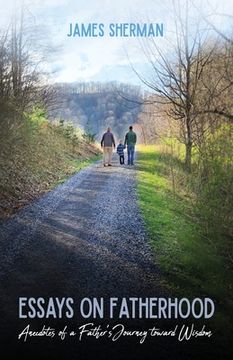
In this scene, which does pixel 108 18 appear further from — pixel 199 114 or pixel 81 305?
pixel 199 114

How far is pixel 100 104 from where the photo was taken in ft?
11.9

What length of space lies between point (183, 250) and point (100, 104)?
4.39 feet

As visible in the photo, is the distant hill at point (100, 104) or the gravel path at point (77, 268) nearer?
the gravel path at point (77, 268)

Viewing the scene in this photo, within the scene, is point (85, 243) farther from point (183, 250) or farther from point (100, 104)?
point (100, 104)

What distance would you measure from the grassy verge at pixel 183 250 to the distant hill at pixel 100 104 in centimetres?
105

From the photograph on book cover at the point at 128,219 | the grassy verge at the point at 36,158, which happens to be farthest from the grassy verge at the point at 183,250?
the grassy verge at the point at 36,158

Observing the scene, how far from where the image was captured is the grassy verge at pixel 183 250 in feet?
10.1

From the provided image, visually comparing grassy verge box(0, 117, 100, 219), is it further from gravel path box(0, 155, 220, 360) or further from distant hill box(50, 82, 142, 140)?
distant hill box(50, 82, 142, 140)

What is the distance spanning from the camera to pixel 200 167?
5055 millimetres

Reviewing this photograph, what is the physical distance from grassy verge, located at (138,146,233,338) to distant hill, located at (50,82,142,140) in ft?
3.46

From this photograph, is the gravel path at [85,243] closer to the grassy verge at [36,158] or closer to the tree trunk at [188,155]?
the grassy verge at [36,158]

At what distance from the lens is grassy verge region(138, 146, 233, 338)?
3.09 meters

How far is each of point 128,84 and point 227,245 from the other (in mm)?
1765

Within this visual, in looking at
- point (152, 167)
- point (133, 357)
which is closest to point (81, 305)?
point (133, 357)
